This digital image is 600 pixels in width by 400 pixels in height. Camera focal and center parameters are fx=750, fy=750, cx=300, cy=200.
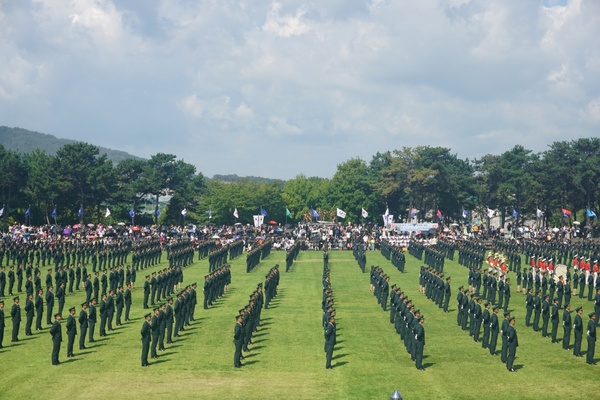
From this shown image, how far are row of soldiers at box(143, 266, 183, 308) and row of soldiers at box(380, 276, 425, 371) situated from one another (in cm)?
1090

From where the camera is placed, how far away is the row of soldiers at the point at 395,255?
1965 inches

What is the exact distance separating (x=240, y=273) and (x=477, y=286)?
17.8 meters

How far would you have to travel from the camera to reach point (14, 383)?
19.8m

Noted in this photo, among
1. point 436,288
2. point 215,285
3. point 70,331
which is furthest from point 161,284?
point 436,288

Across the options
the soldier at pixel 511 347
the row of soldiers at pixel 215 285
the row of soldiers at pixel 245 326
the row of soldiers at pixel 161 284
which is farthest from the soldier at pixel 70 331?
the soldier at pixel 511 347

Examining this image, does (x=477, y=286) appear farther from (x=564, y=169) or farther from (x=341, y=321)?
(x=564, y=169)

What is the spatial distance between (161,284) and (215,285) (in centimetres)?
250

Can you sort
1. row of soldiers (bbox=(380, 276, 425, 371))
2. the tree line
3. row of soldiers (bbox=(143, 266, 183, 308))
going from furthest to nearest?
1. the tree line
2. row of soldiers (bbox=(143, 266, 183, 308))
3. row of soldiers (bbox=(380, 276, 425, 371))

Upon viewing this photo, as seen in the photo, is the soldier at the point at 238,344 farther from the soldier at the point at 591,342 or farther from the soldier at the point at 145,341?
the soldier at the point at 591,342

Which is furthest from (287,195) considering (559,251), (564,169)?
(559,251)

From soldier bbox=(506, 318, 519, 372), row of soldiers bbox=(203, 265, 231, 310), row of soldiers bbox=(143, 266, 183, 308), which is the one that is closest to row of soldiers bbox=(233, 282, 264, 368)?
row of soldiers bbox=(203, 265, 231, 310)

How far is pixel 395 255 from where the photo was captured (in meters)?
53.0

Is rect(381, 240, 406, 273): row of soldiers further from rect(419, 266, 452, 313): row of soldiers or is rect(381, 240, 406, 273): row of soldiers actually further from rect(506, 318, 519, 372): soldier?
rect(506, 318, 519, 372): soldier

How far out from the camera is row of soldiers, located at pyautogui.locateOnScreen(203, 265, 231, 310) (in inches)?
1319
